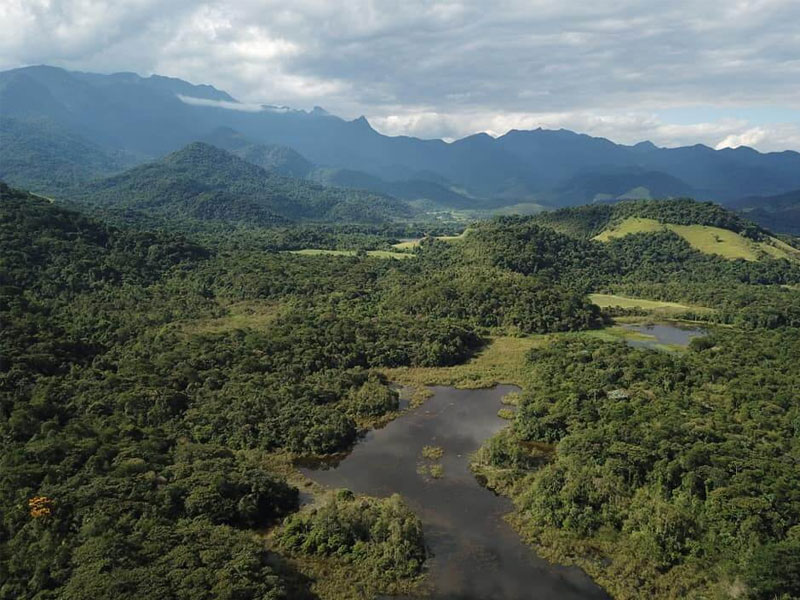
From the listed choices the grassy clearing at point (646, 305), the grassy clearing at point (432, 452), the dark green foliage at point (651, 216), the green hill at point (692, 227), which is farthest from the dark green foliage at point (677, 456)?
the dark green foliage at point (651, 216)

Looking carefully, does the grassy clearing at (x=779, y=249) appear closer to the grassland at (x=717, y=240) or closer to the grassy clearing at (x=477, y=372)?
the grassland at (x=717, y=240)

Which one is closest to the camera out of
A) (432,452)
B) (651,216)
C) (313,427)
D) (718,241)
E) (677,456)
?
(677,456)

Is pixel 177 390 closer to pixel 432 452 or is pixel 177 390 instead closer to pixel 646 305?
pixel 432 452

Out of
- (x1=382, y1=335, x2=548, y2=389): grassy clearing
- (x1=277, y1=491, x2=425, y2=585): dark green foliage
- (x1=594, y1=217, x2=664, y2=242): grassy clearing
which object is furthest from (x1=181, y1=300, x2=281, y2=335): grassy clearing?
(x1=594, y1=217, x2=664, y2=242): grassy clearing

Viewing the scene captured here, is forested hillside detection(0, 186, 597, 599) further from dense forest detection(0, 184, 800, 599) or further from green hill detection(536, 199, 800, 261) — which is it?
green hill detection(536, 199, 800, 261)

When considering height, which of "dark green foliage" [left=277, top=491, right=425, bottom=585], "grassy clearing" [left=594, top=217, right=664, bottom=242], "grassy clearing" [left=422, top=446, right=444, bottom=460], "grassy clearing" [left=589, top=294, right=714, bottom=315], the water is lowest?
"grassy clearing" [left=422, top=446, right=444, bottom=460]

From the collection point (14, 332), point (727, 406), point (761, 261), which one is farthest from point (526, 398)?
point (761, 261)

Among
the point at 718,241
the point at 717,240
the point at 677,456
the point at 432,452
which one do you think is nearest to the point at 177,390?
the point at 432,452
